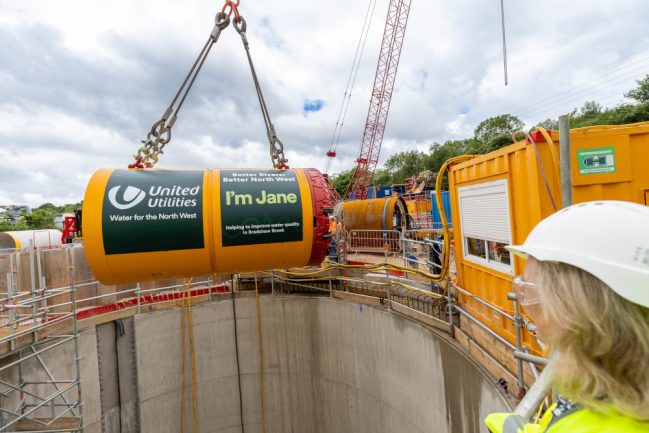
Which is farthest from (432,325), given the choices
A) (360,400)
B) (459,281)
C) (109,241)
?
(109,241)

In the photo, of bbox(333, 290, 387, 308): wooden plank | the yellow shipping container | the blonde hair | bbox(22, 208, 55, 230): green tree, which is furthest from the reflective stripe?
bbox(22, 208, 55, 230): green tree

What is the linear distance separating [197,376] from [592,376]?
983 centimetres

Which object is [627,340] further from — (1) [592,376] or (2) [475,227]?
(2) [475,227]

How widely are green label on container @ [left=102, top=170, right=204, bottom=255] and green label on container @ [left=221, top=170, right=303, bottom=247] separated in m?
0.25

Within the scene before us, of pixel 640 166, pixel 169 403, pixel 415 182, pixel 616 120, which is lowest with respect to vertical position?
pixel 169 403

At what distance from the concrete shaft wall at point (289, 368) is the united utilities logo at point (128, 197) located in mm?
5043

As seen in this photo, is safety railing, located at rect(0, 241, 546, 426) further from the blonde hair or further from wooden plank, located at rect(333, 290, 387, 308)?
the blonde hair

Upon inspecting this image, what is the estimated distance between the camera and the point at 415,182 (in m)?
47.7

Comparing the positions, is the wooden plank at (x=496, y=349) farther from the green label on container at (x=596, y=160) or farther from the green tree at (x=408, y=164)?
the green tree at (x=408, y=164)

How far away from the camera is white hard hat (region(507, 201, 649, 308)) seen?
2.50ft

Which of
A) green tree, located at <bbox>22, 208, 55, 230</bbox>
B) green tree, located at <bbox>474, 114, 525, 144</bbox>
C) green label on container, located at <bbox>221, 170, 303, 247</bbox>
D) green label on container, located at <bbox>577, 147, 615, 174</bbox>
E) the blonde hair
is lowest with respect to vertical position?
the blonde hair

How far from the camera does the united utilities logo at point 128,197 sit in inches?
107

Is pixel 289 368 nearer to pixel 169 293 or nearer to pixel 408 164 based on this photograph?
pixel 169 293

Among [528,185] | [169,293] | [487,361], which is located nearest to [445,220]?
[528,185]
